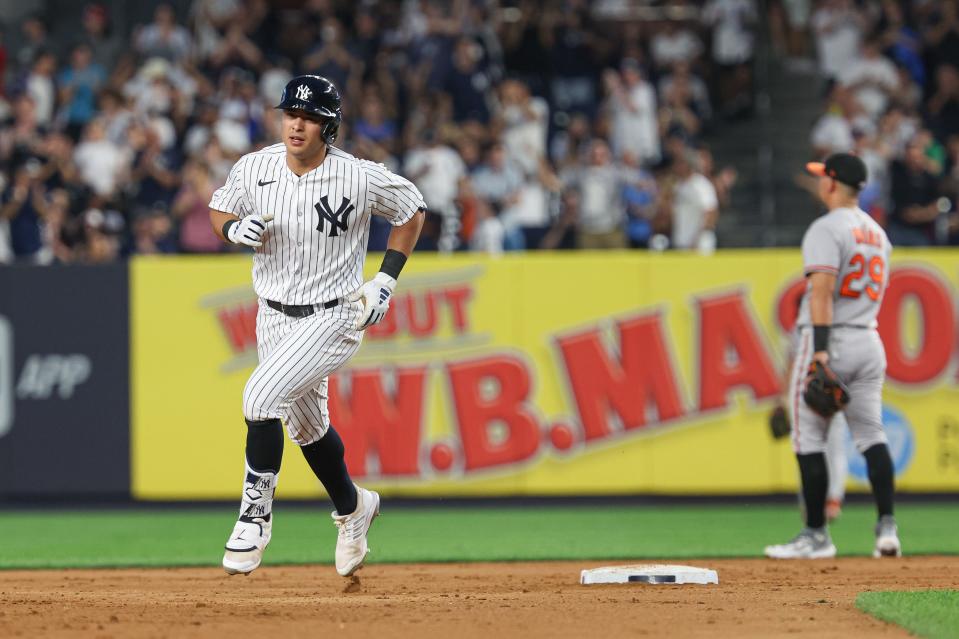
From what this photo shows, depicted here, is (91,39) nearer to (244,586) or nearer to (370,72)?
(370,72)

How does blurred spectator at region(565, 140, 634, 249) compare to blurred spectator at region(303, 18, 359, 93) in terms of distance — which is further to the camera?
blurred spectator at region(303, 18, 359, 93)

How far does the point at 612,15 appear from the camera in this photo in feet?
66.4

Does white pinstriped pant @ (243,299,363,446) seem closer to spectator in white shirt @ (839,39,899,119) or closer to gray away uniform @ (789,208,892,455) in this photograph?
gray away uniform @ (789,208,892,455)

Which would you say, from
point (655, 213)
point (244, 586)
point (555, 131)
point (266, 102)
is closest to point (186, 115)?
point (266, 102)

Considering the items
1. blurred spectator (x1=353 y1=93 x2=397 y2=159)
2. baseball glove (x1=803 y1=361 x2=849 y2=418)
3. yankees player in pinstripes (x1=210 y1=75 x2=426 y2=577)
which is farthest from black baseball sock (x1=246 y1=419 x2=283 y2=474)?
blurred spectator (x1=353 y1=93 x2=397 y2=159)

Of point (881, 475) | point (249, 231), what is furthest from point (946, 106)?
point (249, 231)

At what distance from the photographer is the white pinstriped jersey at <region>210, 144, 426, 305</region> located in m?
7.18

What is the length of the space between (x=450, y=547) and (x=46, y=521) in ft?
13.9

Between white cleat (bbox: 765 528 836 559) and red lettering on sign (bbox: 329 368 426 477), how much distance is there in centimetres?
454

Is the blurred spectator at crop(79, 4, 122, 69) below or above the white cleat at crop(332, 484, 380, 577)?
above

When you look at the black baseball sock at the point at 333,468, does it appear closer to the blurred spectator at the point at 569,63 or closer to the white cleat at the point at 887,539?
the white cleat at the point at 887,539

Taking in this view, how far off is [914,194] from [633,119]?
324 cm

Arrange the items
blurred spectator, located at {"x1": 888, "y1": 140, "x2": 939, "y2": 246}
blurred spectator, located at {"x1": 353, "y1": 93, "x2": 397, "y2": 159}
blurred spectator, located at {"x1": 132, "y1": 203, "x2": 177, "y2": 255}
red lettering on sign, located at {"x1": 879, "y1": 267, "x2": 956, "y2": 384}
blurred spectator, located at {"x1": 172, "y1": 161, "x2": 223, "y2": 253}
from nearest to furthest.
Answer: red lettering on sign, located at {"x1": 879, "y1": 267, "x2": 956, "y2": 384}, blurred spectator, located at {"x1": 172, "y1": 161, "x2": 223, "y2": 253}, blurred spectator, located at {"x1": 132, "y1": 203, "x2": 177, "y2": 255}, blurred spectator, located at {"x1": 888, "y1": 140, "x2": 939, "y2": 246}, blurred spectator, located at {"x1": 353, "y1": 93, "x2": 397, "y2": 159}

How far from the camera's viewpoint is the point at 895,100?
17.5 m
